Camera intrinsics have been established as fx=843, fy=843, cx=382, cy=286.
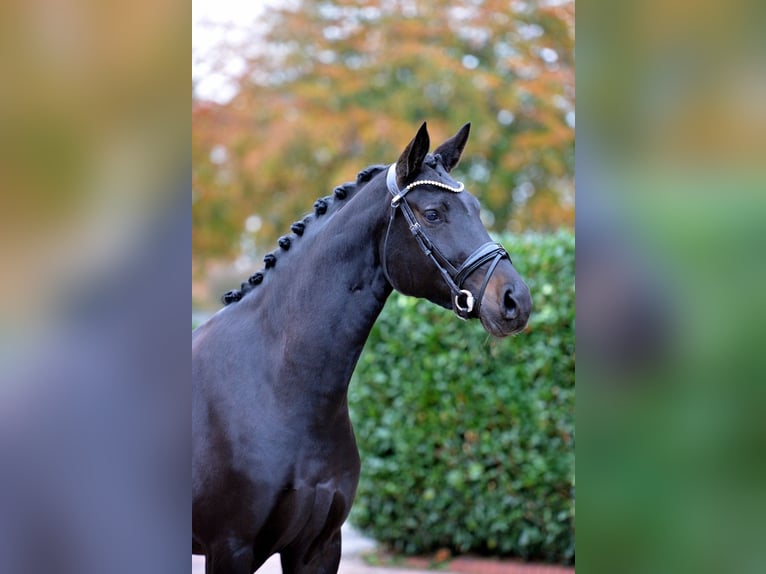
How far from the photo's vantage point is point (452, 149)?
2844 millimetres

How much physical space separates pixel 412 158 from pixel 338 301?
0.51 metres

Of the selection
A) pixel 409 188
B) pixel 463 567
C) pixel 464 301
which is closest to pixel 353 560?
pixel 463 567

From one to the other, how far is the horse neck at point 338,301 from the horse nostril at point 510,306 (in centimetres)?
43

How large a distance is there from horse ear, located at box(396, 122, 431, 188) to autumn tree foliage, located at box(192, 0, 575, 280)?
7.21 meters

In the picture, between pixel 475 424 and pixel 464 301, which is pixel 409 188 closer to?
pixel 464 301

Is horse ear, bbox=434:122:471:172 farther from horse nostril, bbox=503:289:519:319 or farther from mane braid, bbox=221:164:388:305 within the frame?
horse nostril, bbox=503:289:519:319

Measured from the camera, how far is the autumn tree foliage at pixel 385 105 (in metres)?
9.73

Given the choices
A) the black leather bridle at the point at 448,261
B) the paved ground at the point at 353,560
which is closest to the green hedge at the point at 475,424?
the paved ground at the point at 353,560

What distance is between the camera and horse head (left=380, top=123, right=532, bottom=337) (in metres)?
2.49

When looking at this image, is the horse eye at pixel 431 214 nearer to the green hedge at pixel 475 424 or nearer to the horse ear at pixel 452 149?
the horse ear at pixel 452 149
